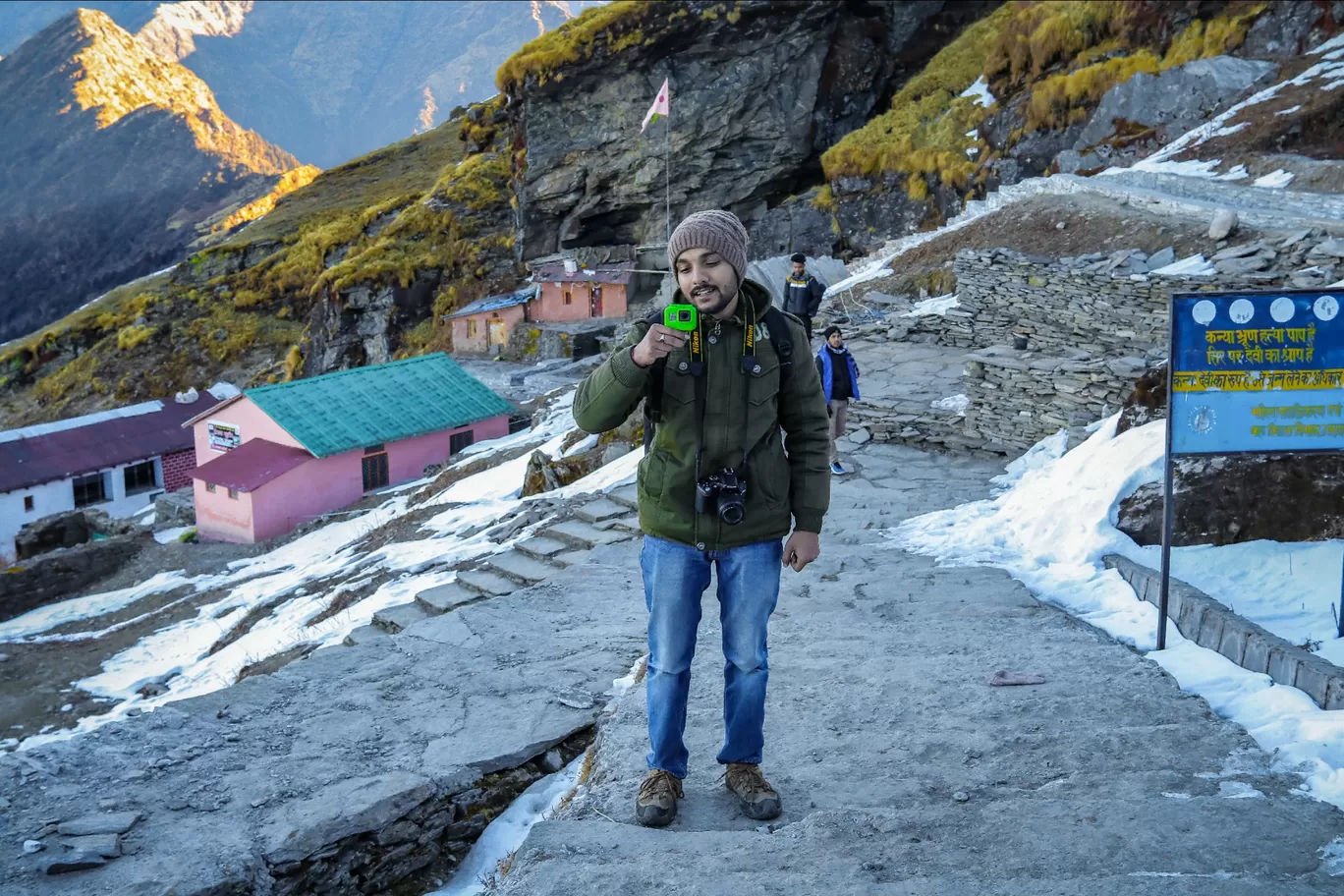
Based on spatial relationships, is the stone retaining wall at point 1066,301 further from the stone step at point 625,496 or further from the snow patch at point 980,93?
the snow patch at point 980,93

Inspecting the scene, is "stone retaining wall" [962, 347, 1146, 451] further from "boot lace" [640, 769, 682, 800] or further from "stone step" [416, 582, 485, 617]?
"boot lace" [640, 769, 682, 800]

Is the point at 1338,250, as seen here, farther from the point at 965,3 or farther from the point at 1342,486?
the point at 965,3

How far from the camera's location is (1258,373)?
5.07 metres

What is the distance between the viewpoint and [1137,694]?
16.1 ft

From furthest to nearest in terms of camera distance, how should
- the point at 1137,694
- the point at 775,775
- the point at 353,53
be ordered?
1. the point at 353,53
2. the point at 1137,694
3. the point at 775,775

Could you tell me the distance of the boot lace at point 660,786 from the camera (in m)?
3.94

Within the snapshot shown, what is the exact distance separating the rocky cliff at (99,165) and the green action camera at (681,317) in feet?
351

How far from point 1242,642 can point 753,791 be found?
258cm

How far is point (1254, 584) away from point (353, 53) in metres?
208

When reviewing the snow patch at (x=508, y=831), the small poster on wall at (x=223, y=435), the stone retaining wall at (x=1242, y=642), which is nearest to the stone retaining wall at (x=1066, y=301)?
Result: the stone retaining wall at (x=1242, y=642)

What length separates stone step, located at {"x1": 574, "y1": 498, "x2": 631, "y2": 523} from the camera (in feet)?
32.8

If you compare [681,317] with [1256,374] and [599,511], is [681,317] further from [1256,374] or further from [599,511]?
[599,511]

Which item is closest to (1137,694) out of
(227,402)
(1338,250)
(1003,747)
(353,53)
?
(1003,747)

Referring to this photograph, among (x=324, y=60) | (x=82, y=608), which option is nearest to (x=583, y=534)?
(x=82, y=608)
